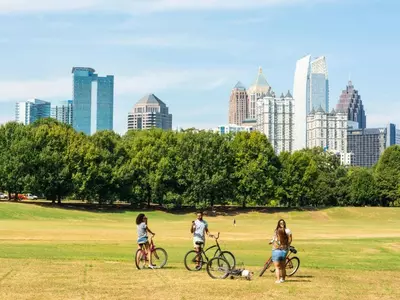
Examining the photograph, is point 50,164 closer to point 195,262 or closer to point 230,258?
point 195,262

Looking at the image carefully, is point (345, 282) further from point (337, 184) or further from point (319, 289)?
point (337, 184)

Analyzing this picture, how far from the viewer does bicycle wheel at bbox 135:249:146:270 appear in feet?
77.5

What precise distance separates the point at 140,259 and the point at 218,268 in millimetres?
3773

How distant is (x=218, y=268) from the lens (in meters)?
21.8

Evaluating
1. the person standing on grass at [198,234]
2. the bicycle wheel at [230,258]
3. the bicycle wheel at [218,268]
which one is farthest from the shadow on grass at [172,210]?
the bicycle wheel at [218,268]

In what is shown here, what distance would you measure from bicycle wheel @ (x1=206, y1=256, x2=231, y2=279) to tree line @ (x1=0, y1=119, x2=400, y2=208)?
69.4 m

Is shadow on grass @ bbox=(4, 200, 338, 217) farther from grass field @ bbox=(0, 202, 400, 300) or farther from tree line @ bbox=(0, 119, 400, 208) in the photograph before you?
grass field @ bbox=(0, 202, 400, 300)

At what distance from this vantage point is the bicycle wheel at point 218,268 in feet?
70.8

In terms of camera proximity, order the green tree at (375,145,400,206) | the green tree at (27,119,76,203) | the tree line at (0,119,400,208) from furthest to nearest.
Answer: the green tree at (375,145,400,206) → the tree line at (0,119,400,208) → the green tree at (27,119,76,203)

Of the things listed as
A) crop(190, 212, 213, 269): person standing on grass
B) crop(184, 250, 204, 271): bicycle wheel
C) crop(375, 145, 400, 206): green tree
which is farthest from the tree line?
crop(190, 212, 213, 269): person standing on grass

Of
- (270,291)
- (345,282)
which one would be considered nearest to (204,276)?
(270,291)

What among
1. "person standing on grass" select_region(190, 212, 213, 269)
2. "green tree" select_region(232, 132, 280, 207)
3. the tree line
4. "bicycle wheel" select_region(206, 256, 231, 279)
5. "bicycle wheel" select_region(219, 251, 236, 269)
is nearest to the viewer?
"bicycle wheel" select_region(206, 256, 231, 279)

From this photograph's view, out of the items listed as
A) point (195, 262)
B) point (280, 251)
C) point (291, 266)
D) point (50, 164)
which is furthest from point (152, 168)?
point (280, 251)

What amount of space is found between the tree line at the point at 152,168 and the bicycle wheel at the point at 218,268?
228 ft
